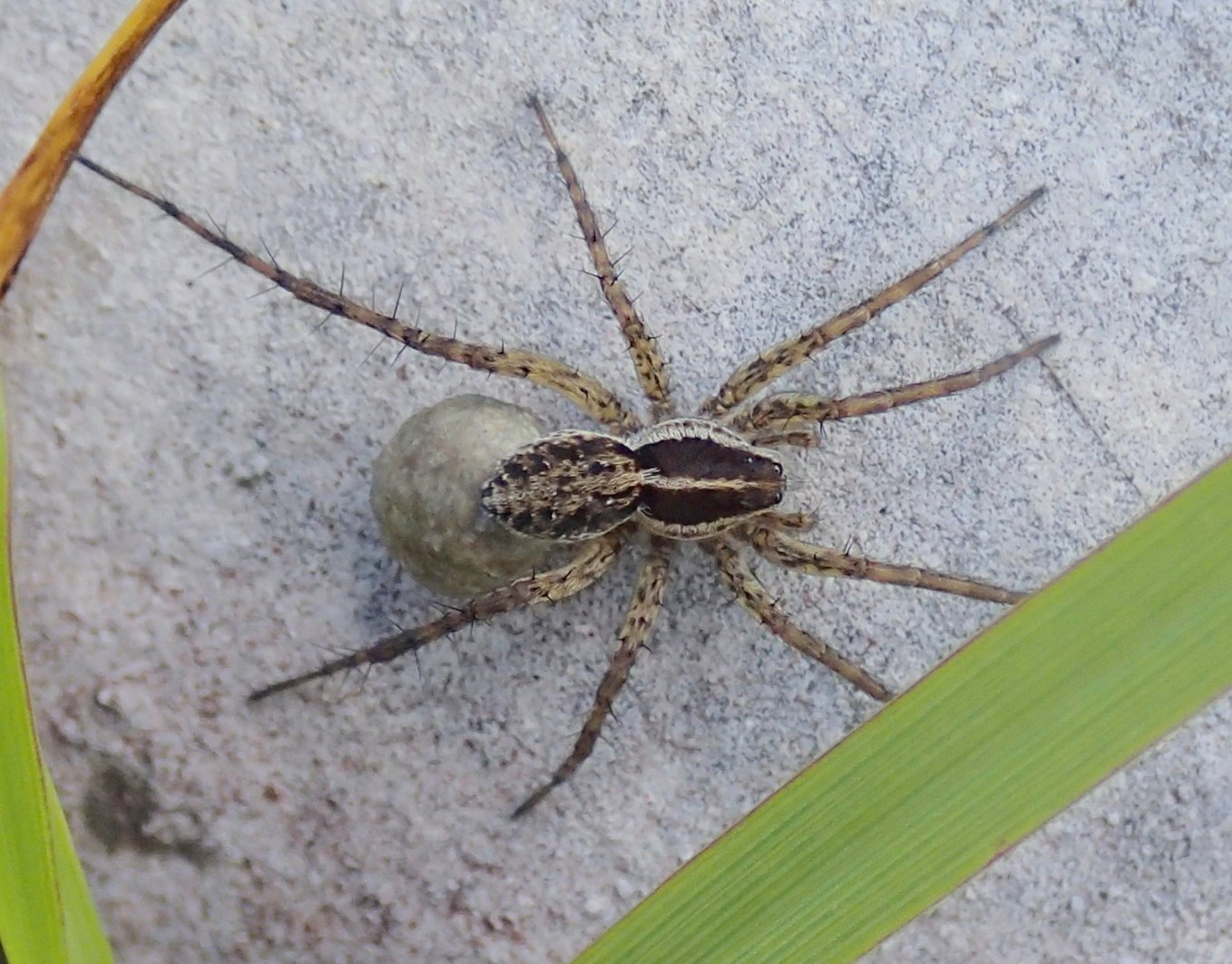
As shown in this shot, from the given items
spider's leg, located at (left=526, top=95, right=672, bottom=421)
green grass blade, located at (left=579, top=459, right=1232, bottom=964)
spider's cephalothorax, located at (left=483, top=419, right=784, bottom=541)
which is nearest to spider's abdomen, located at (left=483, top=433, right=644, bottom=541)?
spider's cephalothorax, located at (left=483, top=419, right=784, bottom=541)

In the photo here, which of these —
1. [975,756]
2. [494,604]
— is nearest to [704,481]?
[494,604]

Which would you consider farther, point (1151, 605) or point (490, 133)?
point (490, 133)

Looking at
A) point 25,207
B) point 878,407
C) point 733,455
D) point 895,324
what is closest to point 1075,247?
point 895,324

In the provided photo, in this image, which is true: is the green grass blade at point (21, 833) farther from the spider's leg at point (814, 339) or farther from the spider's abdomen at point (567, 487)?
the spider's leg at point (814, 339)

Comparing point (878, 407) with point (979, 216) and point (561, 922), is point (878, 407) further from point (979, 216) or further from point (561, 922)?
point (561, 922)

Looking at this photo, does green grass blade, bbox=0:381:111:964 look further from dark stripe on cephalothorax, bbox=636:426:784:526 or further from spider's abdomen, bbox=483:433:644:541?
dark stripe on cephalothorax, bbox=636:426:784:526

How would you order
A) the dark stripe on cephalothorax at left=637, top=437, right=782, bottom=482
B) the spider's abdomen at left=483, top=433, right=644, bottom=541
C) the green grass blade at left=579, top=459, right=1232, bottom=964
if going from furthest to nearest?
the dark stripe on cephalothorax at left=637, top=437, right=782, bottom=482, the spider's abdomen at left=483, top=433, right=644, bottom=541, the green grass blade at left=579, top=459, right=1232, bottom=964
